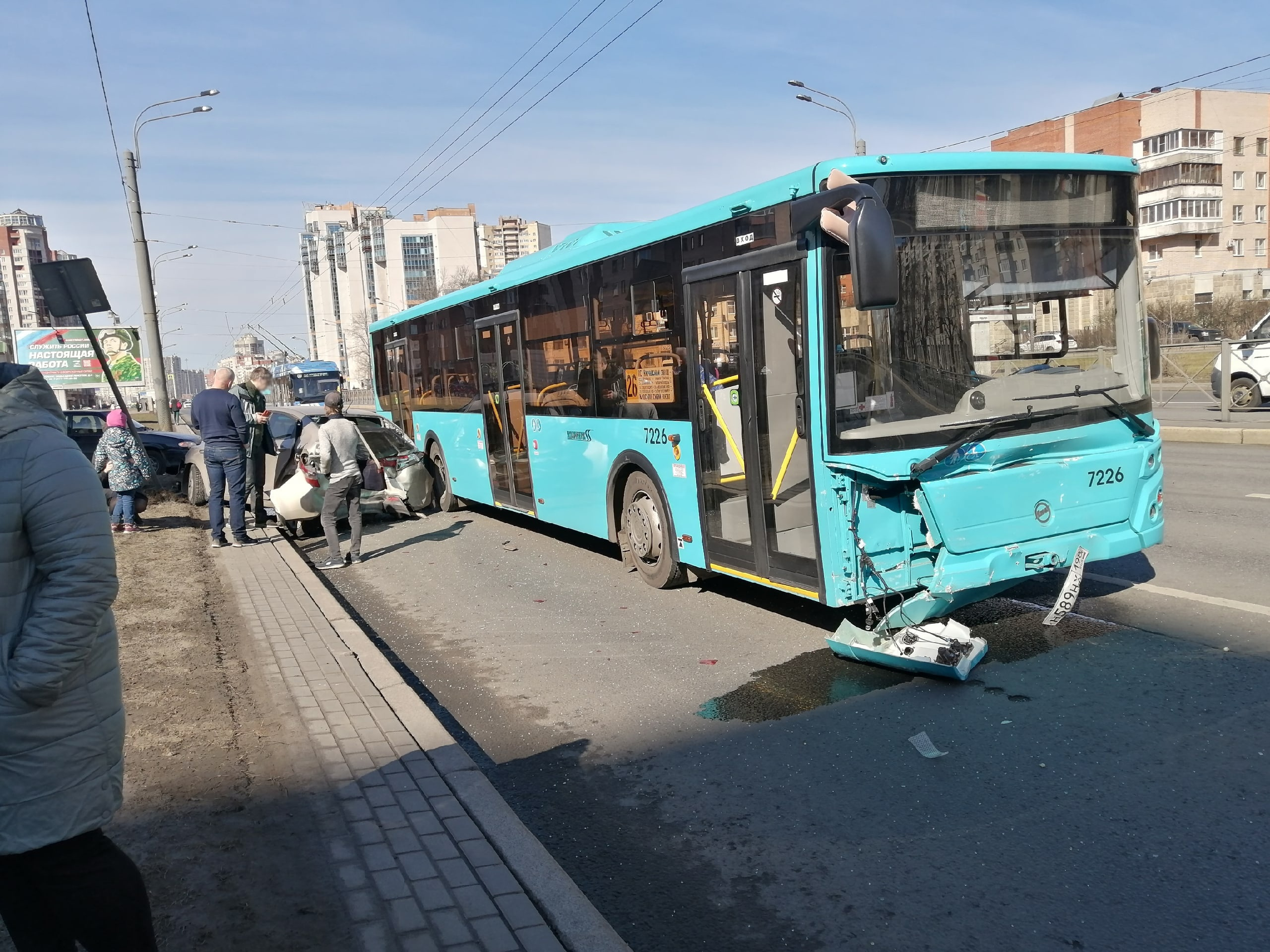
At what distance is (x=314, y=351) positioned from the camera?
115 meters

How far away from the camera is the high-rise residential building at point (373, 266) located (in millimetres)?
105812

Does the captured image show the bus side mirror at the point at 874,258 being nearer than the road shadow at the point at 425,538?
Yes

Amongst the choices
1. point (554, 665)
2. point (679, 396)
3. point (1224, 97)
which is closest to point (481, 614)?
point (554, 665)

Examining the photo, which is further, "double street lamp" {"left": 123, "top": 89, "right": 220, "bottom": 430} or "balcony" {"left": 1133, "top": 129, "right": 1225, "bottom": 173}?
"balcony" {"left": 1133, "top": 129, "right": 1225, "bottom": 173}

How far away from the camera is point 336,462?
36.0 feet

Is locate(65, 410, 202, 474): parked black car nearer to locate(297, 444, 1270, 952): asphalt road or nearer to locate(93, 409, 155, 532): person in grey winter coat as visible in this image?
locate(93, 409, 155, 532): person in grey winter coat

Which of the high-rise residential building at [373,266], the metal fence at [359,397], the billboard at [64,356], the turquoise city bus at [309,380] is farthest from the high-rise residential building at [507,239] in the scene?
the billboard at [64,356]

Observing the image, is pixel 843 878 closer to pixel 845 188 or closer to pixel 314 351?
pixel 845 188

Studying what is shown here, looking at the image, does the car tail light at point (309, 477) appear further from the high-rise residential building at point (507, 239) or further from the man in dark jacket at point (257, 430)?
the high-rise residential building at point (507, 239)

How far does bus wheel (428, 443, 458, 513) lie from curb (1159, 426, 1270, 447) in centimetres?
1095

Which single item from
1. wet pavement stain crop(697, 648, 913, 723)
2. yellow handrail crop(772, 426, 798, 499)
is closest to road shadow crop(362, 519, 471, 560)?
yellow handrail crop(772, 426, 798, 499)

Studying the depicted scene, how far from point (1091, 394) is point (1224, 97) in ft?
265

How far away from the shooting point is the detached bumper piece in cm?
565

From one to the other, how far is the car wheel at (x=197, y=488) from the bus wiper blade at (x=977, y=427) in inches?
506
